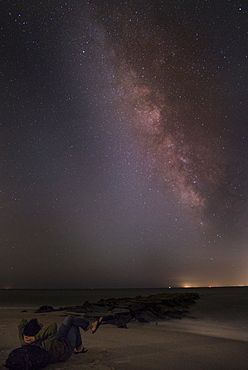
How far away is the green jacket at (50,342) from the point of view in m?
5.38

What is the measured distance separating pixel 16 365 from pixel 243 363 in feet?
14.3

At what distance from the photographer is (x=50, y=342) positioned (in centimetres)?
544

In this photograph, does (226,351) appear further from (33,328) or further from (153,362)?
(33,328)

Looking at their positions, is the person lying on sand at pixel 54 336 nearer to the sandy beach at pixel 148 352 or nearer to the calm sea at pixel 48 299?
the sandy beach at pixel 148 352

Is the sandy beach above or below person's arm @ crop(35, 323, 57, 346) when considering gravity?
below

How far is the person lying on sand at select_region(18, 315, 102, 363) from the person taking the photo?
535cm

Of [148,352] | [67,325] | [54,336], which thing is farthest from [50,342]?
[148,352]

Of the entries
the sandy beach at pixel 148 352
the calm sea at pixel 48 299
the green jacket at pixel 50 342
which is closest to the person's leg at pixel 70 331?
the green jacket at pixel 50 342

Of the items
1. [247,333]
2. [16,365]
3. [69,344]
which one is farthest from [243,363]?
[247,333]

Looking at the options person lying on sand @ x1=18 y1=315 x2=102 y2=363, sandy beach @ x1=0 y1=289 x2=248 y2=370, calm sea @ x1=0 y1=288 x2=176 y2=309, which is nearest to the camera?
person lying on sand @ x1=18 y1=315 x2=102 y2=363

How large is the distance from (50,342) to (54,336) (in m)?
0.11

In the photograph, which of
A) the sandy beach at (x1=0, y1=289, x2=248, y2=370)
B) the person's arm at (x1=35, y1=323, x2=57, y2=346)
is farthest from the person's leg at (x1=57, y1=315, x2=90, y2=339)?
the sandy beach at (x1=0, y1=289, x2=248, y2=370)

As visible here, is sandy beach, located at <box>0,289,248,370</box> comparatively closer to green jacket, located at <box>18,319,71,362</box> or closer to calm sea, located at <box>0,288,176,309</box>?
green jacket, located at <box>18,319,71,362</box>

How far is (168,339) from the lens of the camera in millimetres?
8586
